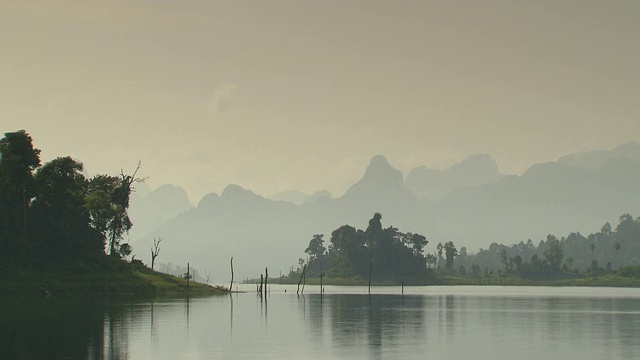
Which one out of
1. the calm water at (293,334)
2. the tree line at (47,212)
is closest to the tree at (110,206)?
the tree line at (47,212)

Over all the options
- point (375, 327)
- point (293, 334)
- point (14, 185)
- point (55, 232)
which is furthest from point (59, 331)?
point (55, 232)

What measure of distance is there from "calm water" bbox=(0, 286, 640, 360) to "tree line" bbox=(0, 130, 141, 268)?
1963cm

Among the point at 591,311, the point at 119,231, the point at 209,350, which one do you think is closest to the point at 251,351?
the point at 209,350

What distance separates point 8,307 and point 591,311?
78883 mm

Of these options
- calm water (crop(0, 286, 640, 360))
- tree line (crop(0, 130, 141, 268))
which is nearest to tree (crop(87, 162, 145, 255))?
tree line (crop(0, 130, 141, 268))

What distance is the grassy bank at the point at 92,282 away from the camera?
111 meters

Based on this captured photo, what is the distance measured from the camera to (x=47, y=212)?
126 meters

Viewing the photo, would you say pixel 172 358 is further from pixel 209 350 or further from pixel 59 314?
pixel 59 314

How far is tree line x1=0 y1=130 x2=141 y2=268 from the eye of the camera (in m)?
117

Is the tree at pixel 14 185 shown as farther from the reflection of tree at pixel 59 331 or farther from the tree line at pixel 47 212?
the reflection of tree at pixel 59 331

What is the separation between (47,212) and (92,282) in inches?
541

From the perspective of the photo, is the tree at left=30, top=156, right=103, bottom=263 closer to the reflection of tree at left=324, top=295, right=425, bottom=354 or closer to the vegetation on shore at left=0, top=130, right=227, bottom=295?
the vegetation on shore at left=0, top=130, right=227, bottom=295

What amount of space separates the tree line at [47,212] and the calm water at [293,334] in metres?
19.6

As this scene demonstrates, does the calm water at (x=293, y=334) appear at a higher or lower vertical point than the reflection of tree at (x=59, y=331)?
lower
